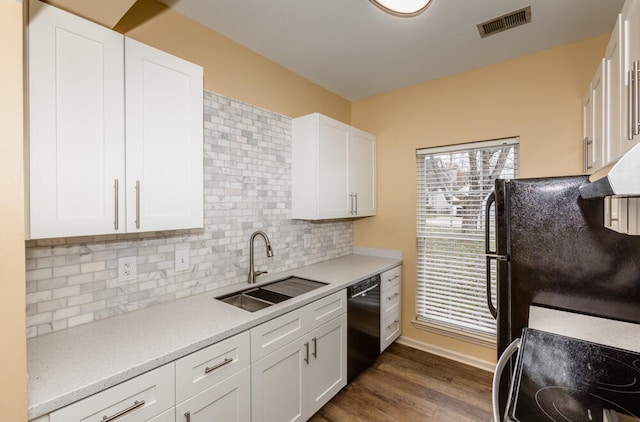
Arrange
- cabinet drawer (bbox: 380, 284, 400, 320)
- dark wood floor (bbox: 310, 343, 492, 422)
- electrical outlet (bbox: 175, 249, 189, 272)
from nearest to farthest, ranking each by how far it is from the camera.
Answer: electrical outlet (bbox: 175, 249, 189, 272), dark wood floor (bbox: 310, 343, 492, 422), cabinet drawer (bbox: 380, 284, 400, 320)

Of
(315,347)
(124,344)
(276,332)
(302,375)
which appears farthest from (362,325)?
(124,344)

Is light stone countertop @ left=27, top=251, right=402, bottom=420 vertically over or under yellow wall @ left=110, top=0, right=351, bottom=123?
under

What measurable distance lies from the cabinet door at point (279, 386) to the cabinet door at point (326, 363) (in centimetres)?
9

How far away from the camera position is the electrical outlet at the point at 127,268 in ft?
5.18

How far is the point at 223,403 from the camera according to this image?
1399mm

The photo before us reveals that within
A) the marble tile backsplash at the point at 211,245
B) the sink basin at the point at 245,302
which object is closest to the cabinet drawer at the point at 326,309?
the sink basin at the point at 245,302

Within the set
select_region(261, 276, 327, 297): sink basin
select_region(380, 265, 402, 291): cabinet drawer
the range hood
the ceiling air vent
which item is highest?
the ceiling air vent

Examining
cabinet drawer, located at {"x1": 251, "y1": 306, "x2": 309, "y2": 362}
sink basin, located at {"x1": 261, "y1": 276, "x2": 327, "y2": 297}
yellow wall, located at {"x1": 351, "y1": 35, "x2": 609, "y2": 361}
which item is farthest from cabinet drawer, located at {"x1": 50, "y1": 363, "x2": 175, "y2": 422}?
yellow wall, located at {"x1": 351, "y1": 35, "x2": 609, "y2": 361}

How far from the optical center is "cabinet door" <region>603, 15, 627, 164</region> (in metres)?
1.22

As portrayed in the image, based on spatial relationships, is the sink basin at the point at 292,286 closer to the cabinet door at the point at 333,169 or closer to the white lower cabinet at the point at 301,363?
the white lower cabinet at the point at 301,363

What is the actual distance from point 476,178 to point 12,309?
298cm

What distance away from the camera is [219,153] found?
2051mm

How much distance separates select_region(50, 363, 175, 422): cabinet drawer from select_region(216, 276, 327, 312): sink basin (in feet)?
2.42

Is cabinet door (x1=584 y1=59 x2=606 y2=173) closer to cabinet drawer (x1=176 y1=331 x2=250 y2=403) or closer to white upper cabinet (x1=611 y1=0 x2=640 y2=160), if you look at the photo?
white upper cabinet (x1=611 y1=0 x2=640 y2=160)
